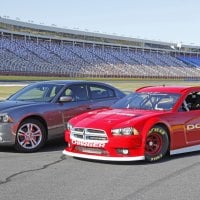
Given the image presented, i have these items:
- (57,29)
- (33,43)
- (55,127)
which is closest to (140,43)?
(57,29)

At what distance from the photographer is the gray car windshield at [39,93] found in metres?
9.42

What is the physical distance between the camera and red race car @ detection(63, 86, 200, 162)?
23.5 ft

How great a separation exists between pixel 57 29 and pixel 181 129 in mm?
78794

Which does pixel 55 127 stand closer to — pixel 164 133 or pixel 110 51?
pixel 164 133

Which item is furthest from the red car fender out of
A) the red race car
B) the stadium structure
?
the stadium structure

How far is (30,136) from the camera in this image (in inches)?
338

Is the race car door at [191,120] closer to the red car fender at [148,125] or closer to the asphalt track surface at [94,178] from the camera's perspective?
the asphalt track surface at [94,178]

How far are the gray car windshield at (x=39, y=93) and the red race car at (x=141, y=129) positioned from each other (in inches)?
62.9

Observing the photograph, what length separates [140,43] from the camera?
343 feet

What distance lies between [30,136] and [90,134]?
5.68 feet

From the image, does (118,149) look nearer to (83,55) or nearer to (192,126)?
(192,126)

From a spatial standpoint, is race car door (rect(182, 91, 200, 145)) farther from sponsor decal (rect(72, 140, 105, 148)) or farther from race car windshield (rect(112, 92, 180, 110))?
sponsor decal (rect(72, 140, 105, 148))

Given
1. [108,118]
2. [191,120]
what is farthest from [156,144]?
[191,120]

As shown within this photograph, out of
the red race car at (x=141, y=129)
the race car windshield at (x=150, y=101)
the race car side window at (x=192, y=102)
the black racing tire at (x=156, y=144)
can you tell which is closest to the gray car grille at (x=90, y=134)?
the red race car at (x=141, y=129)
